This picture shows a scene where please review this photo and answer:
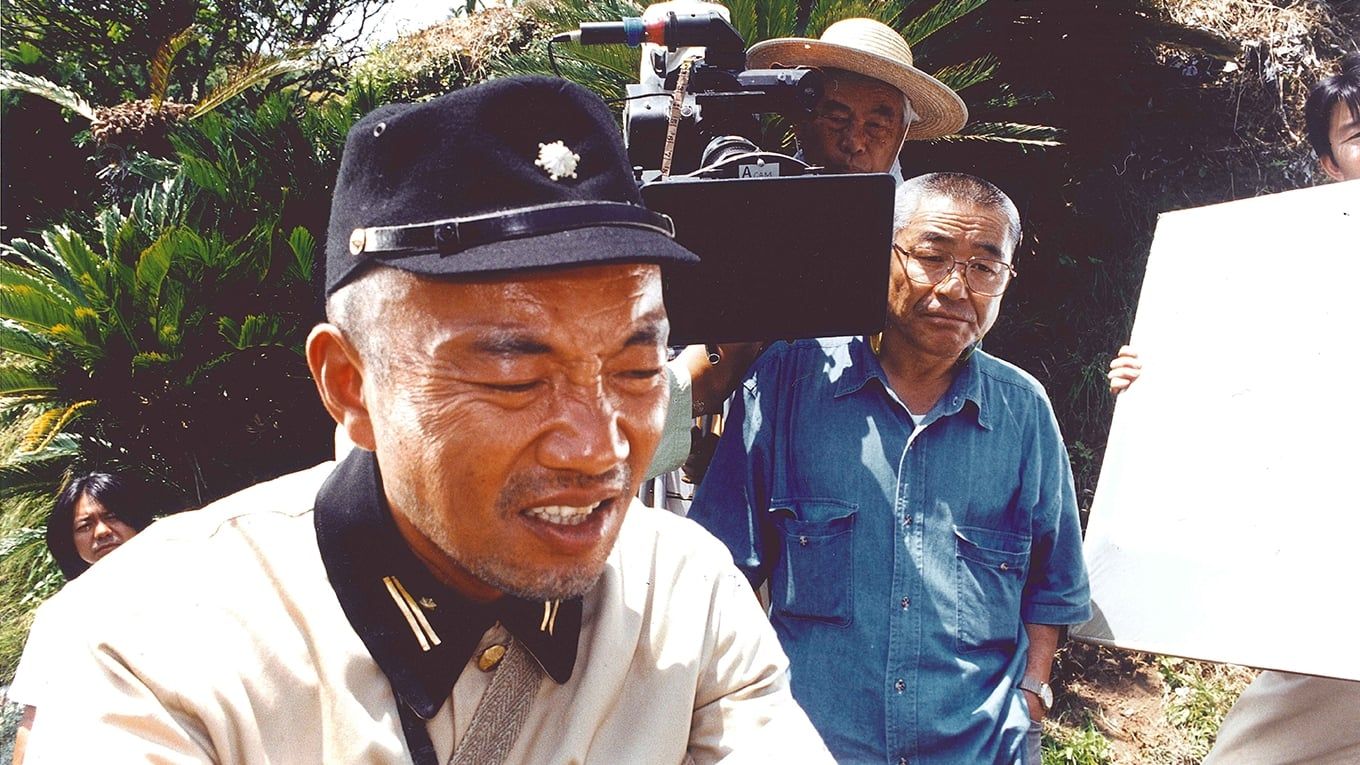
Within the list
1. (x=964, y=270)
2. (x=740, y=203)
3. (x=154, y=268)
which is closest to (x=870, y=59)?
(x=964, y=270)

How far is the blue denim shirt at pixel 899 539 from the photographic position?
215cm

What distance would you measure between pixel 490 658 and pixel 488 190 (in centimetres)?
57

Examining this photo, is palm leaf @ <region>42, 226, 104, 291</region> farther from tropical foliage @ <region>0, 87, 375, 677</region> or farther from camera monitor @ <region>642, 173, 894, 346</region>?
camera monitor @ <region>642, 173, 894, 346</region>

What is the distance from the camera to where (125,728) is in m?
1.02

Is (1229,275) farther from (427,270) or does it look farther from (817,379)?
(427,270)

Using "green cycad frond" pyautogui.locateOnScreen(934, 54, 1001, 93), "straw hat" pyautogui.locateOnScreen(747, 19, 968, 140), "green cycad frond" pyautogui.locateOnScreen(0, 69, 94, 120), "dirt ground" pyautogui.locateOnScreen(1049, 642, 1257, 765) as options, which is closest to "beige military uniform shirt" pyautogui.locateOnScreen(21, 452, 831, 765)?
"straw hat" pyautogui.locateOnScreen(747, 19, 968, 140)

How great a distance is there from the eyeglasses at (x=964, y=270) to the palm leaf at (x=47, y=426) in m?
3.41

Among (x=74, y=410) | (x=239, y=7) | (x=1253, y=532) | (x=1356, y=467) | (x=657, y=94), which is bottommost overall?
(x=74, y=410)

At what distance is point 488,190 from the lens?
110 cm

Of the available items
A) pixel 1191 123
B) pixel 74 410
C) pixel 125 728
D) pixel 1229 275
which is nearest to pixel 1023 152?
pixel 1191 123

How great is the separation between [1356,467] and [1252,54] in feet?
14.2

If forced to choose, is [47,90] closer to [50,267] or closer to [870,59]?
[50,267]

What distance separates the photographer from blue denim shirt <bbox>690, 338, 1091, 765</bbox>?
7.05ft

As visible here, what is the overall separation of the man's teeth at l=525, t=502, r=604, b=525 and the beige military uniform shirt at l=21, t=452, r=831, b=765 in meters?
0.24
